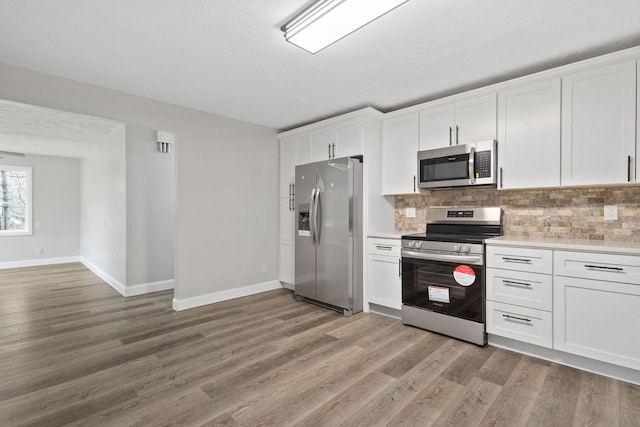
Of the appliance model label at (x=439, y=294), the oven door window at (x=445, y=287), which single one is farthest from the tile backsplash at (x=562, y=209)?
the appliance model label at (x=439, y=294)

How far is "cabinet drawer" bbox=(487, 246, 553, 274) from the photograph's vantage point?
7.97 feet

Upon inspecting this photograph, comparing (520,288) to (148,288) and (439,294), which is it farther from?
(148,288)

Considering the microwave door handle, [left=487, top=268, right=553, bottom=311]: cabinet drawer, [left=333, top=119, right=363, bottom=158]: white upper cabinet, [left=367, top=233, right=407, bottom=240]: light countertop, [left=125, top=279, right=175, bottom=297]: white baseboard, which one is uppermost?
[left=333, top=119, right=363, bottom=158]: white upper cabinet

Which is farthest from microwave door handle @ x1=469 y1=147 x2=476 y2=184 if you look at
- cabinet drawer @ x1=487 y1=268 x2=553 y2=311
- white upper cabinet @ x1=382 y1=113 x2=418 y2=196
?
cabinet drawer @ x1=487 y1=268 x2=553 y2=311

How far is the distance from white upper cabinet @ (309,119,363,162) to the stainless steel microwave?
775 mm

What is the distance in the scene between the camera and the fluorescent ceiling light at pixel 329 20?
1826 mm

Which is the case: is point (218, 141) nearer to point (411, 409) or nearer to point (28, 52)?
point (28, 52)

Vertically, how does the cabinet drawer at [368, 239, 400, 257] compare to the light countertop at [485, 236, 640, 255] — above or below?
below

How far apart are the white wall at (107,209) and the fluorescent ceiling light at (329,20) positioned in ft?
11.8

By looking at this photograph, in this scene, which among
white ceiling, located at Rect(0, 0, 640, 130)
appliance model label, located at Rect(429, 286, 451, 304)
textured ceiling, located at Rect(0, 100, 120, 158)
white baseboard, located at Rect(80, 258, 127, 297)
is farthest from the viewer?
white baseboard, located at Rect(80, 258, 127, 297)

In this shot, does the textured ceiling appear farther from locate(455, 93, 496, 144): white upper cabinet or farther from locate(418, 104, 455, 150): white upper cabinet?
locate(455, 93, 496, 144): white upper cabinet

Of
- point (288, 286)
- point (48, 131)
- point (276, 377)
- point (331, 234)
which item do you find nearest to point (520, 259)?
point (331, 234)

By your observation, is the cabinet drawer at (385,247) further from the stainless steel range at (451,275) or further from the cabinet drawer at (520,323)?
the cabinet drawer at (520,323)

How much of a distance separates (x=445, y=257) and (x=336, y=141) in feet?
6.31
